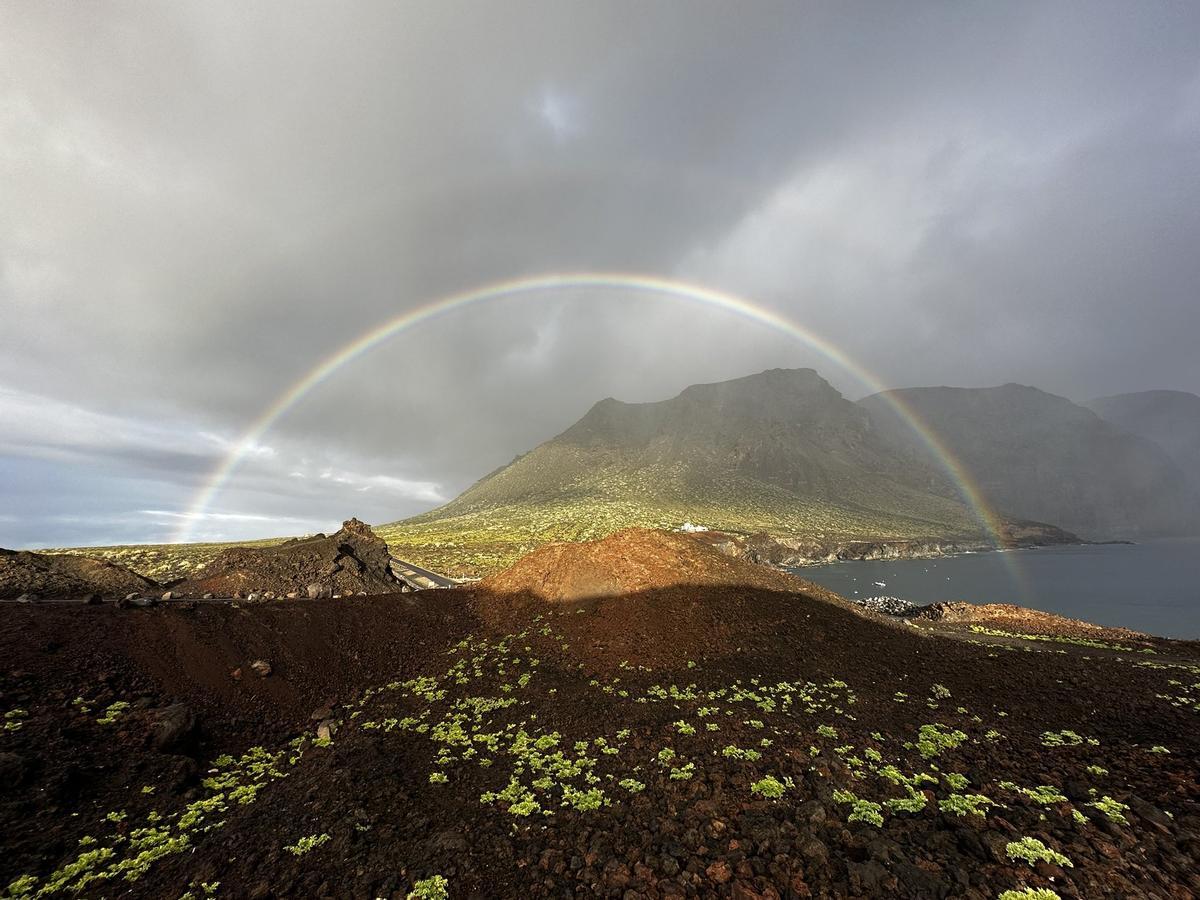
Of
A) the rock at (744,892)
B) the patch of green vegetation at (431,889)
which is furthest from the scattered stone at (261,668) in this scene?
the rock at (744,892)

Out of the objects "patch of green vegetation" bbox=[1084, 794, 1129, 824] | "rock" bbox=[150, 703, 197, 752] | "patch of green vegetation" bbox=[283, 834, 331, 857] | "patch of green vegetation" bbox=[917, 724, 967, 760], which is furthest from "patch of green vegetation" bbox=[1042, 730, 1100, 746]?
"rock" bbox=[150, 703, 197, 752]

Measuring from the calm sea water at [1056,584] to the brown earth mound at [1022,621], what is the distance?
43.1 m

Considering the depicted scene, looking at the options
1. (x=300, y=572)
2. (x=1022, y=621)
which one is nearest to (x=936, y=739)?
(x=1022, y=621)

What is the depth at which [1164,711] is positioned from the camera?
13.3m

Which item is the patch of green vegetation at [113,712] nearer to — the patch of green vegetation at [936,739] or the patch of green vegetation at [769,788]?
the patch of green vegetation at [769,788]

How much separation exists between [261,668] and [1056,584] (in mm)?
131211

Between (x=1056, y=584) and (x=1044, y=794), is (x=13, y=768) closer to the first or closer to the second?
(x=1044, y=794)

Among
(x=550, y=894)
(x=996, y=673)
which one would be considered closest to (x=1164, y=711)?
(x=996, y=673)

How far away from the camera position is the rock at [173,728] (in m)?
11.8

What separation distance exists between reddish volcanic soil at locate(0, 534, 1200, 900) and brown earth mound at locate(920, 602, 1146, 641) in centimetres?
602

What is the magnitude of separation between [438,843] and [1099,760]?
568 inches

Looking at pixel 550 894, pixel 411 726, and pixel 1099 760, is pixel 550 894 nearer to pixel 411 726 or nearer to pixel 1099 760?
pixel 411 726

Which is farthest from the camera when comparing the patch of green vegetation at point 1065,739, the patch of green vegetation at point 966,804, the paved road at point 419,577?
the paved road at point 419,577

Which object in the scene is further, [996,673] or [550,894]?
[996,673]
